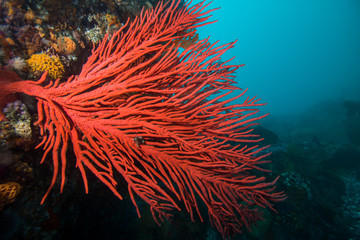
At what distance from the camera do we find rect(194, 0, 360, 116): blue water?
7694 centimetres

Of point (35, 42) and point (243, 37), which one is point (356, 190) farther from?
point (243, 37)

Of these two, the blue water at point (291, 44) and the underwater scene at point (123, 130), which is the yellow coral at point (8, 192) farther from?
the blue water at point (291, 44)

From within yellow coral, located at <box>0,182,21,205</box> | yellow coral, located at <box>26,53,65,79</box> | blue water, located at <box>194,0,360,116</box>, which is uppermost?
blue water, located at <box>194,0,360,116</box>

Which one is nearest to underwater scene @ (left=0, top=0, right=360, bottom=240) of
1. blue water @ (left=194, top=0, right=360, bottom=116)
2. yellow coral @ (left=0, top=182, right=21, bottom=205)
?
yellow coral @ (left=0, top=182, right=21, bottom=205)

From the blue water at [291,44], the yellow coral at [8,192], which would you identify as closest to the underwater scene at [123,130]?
the yellow coral at [8,192]

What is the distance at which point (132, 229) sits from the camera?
12.0 ft

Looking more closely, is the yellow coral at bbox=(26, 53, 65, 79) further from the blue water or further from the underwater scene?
the blue water

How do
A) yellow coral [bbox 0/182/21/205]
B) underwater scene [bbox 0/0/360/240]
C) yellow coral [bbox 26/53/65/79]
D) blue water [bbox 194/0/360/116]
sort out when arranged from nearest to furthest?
yellow coral [bbox 0/182/21/205] < underwater scene [bbox 0/0/360/240] < yellow coral [bbox 26/53/65/79] < blue water [bbox 194/0/360/116]

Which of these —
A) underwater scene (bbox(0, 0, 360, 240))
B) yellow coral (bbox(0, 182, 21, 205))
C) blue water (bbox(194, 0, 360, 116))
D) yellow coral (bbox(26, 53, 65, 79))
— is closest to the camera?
yellow coral (bbox(0, 182, 21, 205))

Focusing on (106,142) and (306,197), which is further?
(306,197)

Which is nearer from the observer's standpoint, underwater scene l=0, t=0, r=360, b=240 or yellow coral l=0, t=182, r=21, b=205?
yellow coral l=0, t=182, r=21, b=205

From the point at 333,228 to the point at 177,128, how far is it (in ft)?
27.0

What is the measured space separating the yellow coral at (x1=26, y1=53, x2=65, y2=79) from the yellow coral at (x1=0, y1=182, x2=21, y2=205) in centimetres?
147

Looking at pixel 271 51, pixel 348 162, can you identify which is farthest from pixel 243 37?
pixel 348 162
